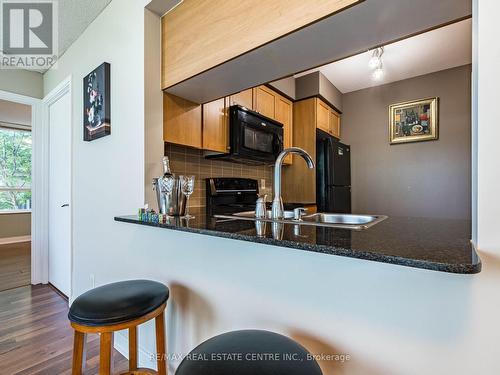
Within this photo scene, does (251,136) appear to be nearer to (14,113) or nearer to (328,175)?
(328,175)

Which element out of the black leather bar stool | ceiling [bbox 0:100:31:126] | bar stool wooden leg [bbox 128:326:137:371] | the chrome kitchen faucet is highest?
ceiling [bbox 0:100:31:126]

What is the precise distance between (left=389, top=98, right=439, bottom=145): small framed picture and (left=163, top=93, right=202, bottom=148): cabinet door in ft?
9.55

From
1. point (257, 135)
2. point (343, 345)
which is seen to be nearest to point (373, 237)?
point (343, 345)

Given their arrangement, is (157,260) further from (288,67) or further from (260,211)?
(288,67)

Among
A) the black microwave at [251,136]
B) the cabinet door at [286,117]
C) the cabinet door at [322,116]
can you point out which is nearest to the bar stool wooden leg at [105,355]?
the black microwave at [251,136]

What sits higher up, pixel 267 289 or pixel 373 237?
pixel 373 237

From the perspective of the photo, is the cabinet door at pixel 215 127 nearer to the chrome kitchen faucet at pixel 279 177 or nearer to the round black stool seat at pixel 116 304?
the chrome kitchen faucet at pixel 279 177

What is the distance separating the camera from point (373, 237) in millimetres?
877

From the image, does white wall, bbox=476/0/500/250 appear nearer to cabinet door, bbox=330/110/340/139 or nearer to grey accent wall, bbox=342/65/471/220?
grey accent wall, bbox=342/65/471/220

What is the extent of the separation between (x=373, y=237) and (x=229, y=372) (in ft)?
2.01

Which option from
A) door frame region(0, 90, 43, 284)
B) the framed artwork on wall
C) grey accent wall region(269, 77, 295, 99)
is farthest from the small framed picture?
door frame region(0, 90, 43, 284)

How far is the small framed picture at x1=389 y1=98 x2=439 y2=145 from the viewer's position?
330cm

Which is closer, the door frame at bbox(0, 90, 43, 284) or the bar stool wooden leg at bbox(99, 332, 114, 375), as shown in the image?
the bar stool wooden leg at bbox(99, 332, 114, 375)

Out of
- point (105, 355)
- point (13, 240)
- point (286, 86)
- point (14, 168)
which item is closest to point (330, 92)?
point (286, 86)
